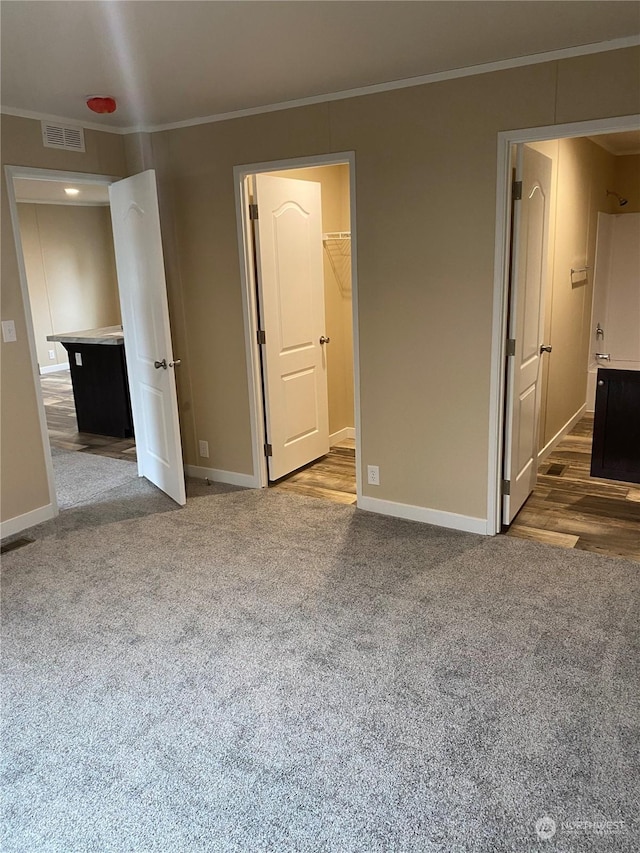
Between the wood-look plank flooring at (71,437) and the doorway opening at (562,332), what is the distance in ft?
10.5

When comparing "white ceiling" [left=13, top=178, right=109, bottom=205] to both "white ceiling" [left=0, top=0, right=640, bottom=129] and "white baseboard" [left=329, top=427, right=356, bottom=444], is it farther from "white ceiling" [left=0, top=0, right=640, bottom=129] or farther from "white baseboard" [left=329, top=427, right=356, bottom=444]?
"white ceiling" [left=0, top=0, right=640, bottom=129]

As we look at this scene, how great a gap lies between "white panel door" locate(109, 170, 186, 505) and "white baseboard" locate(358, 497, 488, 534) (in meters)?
1.25

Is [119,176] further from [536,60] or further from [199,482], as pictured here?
[536,60]

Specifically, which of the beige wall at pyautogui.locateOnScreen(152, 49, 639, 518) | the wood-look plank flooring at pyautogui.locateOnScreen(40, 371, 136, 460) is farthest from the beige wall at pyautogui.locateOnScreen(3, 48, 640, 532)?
the wood-look plank flooring at pyautogui.locateOnScreen(40, 371, 136, 460)

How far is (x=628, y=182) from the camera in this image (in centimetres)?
590

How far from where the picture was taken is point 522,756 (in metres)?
2.00

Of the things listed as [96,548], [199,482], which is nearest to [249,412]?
[199,482]

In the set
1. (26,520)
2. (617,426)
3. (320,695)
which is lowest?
(320,695)

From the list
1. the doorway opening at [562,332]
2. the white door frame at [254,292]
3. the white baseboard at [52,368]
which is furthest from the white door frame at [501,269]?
the white baseboard at [52,368]

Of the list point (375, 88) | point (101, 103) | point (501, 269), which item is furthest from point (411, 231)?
point (101, 103)

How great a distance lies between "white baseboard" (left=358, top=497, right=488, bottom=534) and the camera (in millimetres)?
3594

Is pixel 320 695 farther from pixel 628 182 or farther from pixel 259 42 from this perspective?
pixel 628 182

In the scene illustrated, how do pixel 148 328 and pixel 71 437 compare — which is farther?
pixel 71 437

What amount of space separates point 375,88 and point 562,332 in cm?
250
